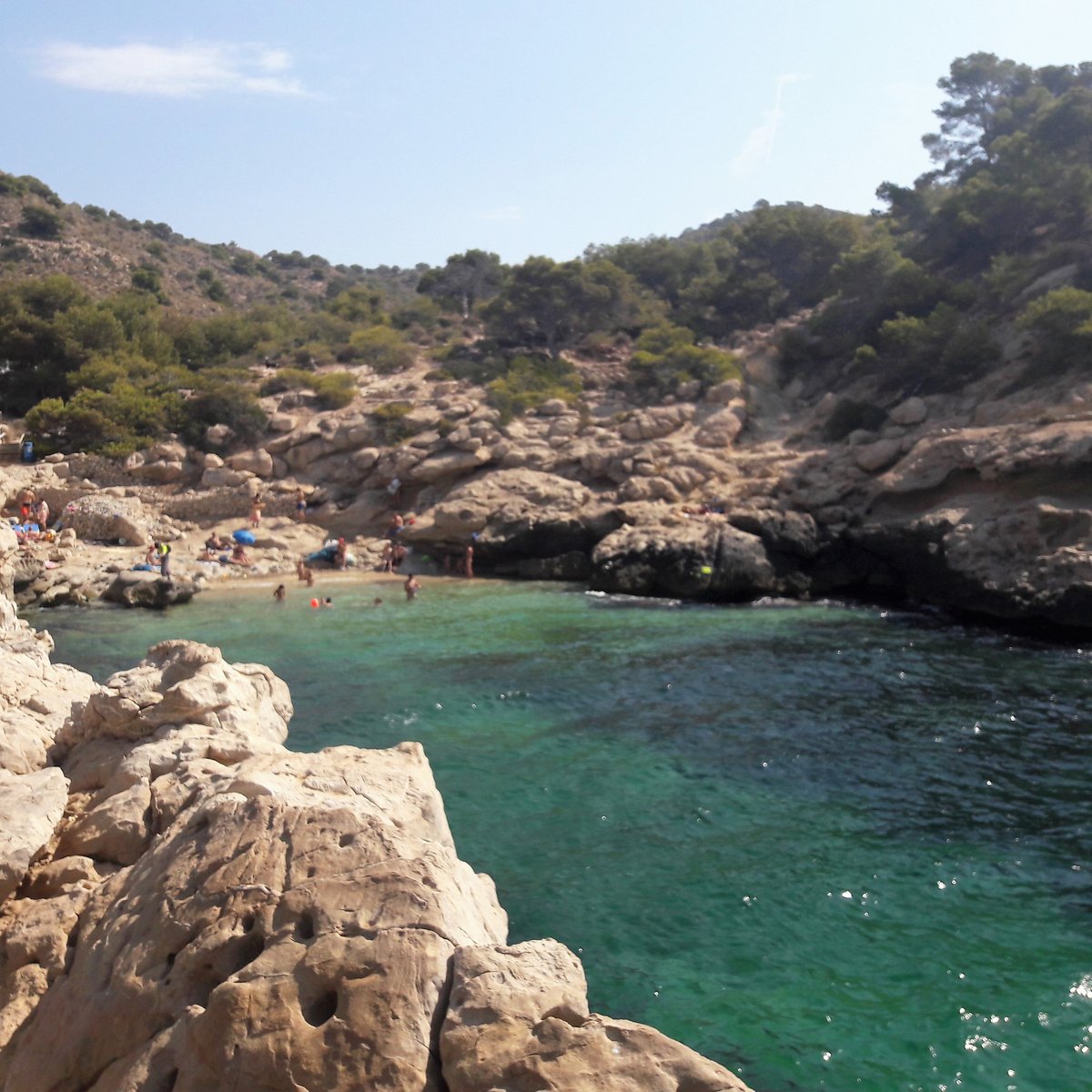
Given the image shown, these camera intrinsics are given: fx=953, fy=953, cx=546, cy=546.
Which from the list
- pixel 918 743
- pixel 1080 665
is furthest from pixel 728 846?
pixel 1080 665

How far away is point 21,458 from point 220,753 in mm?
27832

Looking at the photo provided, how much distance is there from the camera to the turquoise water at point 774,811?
6195 mm

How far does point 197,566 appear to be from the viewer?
78.7ft

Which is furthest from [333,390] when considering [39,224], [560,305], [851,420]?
[39,224]

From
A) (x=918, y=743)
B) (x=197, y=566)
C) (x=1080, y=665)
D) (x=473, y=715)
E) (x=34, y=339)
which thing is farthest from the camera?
(x=34, y=339)

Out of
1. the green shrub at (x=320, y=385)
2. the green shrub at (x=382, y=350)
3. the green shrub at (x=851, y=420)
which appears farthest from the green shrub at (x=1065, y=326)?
the green shrub at (x=382, y=350)

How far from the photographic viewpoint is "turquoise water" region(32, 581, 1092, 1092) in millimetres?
6195

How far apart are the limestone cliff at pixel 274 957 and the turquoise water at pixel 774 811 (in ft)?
8.28

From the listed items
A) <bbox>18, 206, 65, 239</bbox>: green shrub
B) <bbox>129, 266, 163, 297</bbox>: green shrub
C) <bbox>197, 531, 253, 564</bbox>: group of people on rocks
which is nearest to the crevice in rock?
<bbox>197, 531, 253, 564</bbox>: group of people on rocks

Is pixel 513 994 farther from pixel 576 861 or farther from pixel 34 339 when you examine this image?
pixel 34 339

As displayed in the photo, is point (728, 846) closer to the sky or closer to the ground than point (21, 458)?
closer to the ground

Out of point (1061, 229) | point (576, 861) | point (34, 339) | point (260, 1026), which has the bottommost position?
point (576, 861)

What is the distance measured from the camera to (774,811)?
9.62 meters

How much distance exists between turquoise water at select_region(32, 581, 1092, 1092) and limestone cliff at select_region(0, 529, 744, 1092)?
253 centimetres
